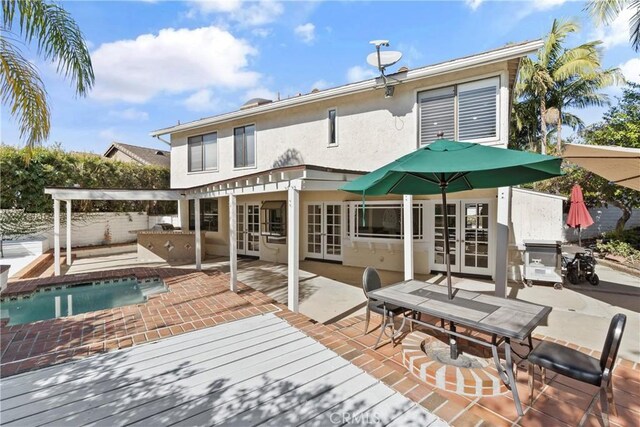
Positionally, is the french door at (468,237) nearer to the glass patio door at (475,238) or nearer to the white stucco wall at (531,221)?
the glass patio door at (475,238)

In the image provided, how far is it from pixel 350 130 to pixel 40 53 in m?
8.59

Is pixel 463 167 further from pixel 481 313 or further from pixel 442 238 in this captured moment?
pixel 442 238

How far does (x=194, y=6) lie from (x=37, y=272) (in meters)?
11.8

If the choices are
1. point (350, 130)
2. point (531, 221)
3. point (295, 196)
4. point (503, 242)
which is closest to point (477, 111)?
point (503, 242)

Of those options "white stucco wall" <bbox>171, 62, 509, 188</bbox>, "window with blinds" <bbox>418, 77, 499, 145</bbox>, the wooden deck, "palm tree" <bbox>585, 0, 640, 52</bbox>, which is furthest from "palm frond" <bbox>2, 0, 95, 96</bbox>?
"palm tree" <bbox>585, 0, 640, 52</bbox>

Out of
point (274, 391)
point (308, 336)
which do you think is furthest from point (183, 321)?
point (274, 391)

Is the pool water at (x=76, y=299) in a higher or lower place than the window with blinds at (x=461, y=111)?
lower

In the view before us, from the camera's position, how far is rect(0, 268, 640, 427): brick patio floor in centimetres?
349

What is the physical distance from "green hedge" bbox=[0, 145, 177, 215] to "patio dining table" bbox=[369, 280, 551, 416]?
16.0 meters

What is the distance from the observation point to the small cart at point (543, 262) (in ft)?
29.8

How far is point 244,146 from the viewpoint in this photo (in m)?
14.2

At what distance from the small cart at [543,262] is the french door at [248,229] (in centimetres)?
1134

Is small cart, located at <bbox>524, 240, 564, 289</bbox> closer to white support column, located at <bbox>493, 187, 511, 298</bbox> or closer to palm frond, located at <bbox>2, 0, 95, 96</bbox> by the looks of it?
white support column, located at <bbox>493, 187, 511, 298</bbox>

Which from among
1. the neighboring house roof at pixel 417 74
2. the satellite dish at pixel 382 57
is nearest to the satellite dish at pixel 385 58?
the satellite dish at pixel 382 57
